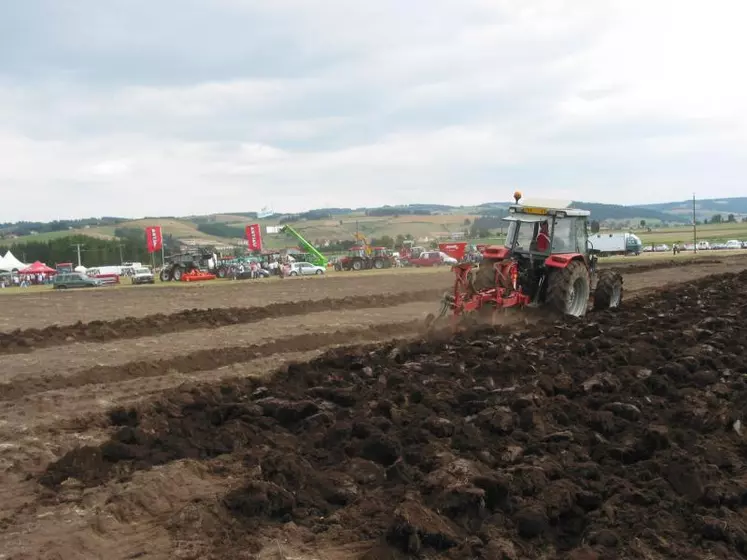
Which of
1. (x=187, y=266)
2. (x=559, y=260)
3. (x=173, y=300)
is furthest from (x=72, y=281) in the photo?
(x=559, y=260)

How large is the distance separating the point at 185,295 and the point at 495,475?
71.1 feet

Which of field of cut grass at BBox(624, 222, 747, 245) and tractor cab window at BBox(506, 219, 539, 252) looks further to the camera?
field of cut grass at BBox(624, 222, 747, 245)

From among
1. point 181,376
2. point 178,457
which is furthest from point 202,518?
point 181,376

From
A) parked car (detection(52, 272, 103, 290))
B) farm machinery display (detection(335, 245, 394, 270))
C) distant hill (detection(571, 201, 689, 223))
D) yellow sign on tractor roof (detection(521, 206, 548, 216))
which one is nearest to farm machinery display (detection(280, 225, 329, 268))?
farm machinery display (detection(335, 245, 394, 270))

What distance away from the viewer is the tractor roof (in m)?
13.8

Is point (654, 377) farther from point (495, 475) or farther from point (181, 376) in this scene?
point (181, 376)

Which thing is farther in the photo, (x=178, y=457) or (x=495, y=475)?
(x=178, y=457)

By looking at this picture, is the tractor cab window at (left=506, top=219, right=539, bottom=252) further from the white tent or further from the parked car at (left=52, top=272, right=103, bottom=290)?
the white tent

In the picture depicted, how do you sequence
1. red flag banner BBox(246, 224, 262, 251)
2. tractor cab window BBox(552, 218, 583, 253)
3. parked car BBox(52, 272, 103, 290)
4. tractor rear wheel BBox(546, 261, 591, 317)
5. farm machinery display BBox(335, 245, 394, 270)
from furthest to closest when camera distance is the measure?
red flag banner BBox(246, 224, 262, 251)
farm machinery display BBox(335, 245, 394, 270)
parked car BBox(52, 272, 103, 290)
tractor cab window BBox(552, 218, 583, 253)
tractor rear wheel BBox(546, 261, 591, 317)

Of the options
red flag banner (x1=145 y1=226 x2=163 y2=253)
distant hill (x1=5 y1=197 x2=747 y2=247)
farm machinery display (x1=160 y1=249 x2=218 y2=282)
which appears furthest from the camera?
distant hill (x1=5 y1=197 x2=747 y2=247)

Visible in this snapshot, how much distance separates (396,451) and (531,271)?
28.9ft

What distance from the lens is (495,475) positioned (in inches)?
190

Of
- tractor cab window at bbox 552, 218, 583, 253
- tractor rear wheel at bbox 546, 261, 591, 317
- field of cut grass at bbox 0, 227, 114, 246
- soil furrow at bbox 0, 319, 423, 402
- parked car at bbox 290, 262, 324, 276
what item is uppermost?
field of cut grass at bbox 0, 227, 114, 246

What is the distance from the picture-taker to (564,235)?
46.0 ft
